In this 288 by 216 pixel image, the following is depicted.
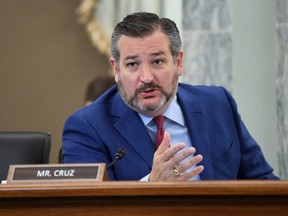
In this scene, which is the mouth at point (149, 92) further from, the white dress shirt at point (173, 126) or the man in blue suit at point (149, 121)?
the white dress shirt at point (173, 126)

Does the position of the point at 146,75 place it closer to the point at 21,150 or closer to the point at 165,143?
the point at 165,143

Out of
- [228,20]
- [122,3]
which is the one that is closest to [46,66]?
[122,3]

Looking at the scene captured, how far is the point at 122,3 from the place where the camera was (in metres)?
5.73

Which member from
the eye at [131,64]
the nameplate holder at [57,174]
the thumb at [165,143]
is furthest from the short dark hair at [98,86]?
the nameplate holder at [57,174]

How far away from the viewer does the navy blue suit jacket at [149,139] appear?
318cm

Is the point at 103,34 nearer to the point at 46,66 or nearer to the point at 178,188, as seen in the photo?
the point at 46,66

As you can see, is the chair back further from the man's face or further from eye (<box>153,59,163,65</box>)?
eye (<box>153,59,163,65</box>)

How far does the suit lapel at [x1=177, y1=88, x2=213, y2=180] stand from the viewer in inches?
127

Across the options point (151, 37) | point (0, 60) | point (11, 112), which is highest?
point (151, 37)

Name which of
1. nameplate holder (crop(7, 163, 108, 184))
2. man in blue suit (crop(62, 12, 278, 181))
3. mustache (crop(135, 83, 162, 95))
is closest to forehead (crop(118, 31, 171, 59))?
man in blue suit (crop(62, 12, 278, 181))

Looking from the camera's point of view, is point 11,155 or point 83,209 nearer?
point 83,209

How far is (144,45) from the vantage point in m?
3.23

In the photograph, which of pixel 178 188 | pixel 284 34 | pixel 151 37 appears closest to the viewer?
pixel 178 188

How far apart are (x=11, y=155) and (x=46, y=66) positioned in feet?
8.71
